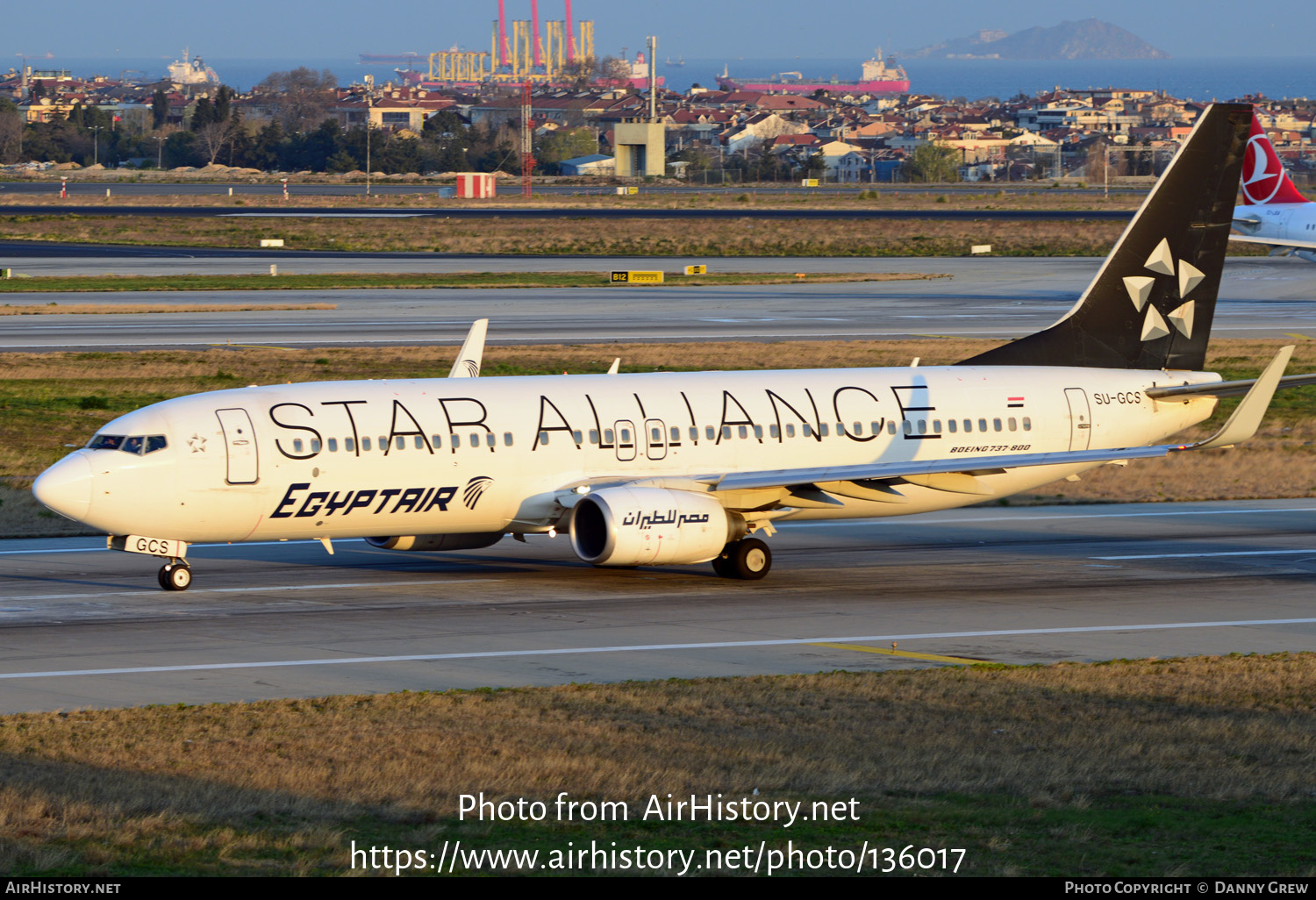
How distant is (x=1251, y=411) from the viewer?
32781 millimetres

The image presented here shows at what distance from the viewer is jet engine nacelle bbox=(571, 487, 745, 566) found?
3067cm

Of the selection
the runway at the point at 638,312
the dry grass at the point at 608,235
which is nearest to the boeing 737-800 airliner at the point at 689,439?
the runway at the point at 638,312

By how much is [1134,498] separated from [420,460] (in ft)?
71.0

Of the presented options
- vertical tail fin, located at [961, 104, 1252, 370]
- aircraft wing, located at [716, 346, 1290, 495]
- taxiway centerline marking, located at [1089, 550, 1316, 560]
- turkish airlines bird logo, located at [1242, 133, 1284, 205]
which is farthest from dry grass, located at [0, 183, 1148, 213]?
aircraft wing, located at [716, 346, 1290, 495]

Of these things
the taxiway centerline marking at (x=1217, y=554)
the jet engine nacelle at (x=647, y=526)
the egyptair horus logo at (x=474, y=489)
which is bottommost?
the taxiway centerline marking at (x=1217, y=554)

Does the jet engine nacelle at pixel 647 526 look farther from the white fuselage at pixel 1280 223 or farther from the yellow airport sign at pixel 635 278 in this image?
the white fuselage at pixel 1280 223

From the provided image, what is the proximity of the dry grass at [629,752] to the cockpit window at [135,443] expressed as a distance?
27.1 ft

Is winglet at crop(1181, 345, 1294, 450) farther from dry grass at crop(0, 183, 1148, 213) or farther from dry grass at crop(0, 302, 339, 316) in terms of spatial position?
dry grass at crop(0, 183, 1148, 213)

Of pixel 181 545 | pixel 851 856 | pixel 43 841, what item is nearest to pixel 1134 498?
pixel 181 545

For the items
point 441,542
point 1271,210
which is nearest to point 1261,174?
point 1271,210

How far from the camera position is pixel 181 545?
31.2 m

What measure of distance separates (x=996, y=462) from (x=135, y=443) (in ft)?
54.2

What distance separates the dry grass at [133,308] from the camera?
3231 inches
